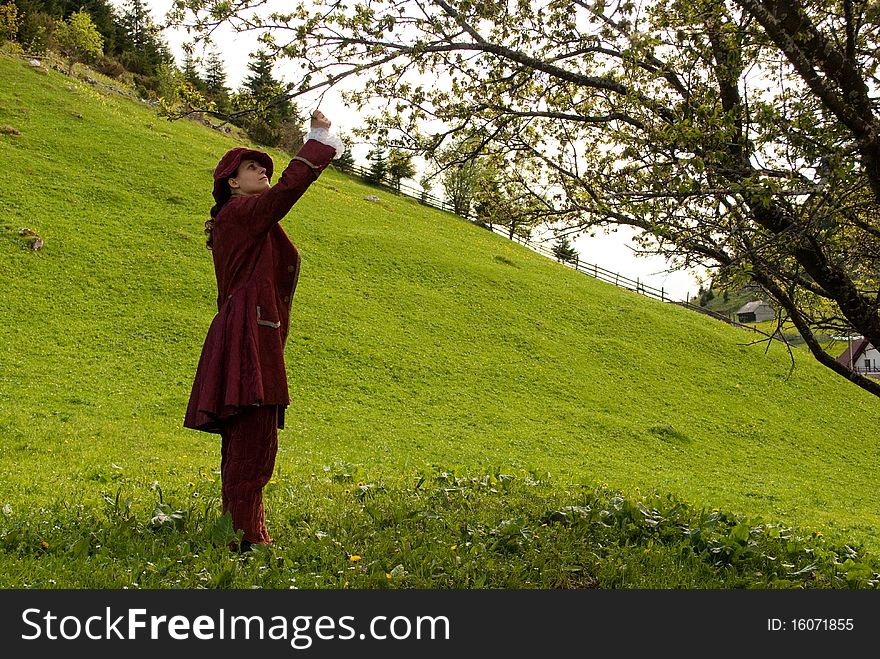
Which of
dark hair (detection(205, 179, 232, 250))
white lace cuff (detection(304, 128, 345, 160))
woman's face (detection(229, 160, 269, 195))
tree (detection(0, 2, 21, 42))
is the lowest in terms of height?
dark hair (detection(205, 179, 232, 250))

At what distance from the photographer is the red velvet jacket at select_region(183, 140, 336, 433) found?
18.0 feet

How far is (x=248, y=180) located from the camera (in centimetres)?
595

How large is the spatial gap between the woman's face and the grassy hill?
297cm

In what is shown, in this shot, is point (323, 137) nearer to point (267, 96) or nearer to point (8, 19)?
point (267, 96)

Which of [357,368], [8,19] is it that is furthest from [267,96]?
[8,19]

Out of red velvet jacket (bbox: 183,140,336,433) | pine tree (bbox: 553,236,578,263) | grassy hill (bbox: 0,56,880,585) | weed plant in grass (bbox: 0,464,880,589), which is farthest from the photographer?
grassy hill (bbox: 0,56,880,585)

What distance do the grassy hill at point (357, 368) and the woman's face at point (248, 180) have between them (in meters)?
2.97

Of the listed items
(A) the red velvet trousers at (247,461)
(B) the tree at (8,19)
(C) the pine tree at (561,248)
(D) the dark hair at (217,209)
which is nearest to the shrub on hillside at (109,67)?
(B) the tree at (8,19)

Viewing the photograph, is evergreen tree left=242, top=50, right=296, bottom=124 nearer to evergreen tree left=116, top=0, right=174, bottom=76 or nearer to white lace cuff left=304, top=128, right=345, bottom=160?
white lace cuff left=304, top=128, right=345, bottom=160

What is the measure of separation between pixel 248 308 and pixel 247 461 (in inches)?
47.7

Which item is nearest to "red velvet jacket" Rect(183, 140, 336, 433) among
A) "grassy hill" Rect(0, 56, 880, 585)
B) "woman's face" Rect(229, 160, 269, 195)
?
"woman's face" Rect(229, 160, 269, 195)

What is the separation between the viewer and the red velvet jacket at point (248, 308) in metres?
5.49

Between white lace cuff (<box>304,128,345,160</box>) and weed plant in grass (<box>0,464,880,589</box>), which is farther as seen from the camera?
white lace cuff (<box>304,128,345,160</box>)

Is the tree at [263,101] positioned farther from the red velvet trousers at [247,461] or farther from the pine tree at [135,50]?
the pine tree at [135,50]
